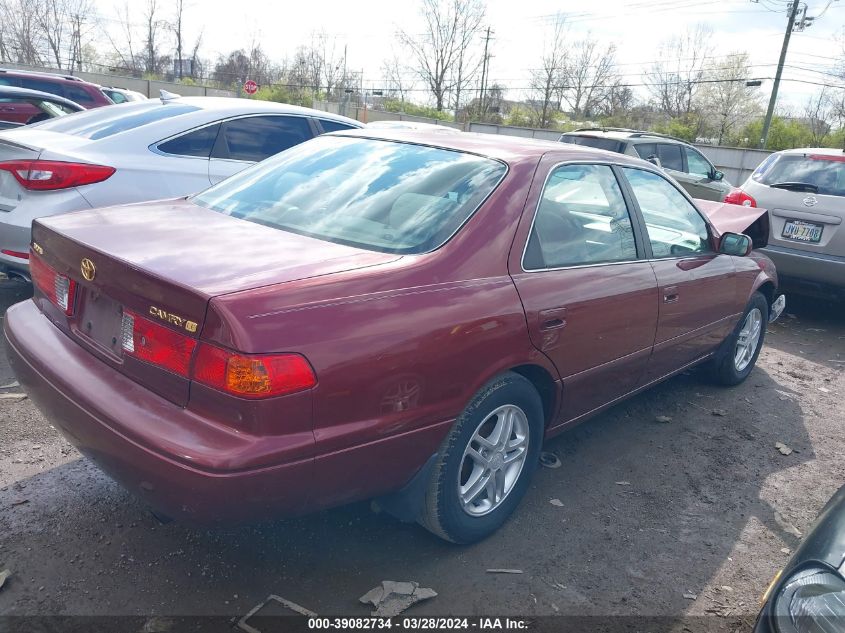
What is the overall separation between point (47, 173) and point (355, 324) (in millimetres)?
3543

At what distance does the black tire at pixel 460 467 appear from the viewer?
2.66m

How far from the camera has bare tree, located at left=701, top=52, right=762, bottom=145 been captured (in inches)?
1721

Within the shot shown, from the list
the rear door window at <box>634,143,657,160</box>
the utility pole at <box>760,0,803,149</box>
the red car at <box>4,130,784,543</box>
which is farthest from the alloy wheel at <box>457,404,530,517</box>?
the utility pole at <box>760,0,803,149</box>

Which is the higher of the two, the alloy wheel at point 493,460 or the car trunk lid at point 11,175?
the car trunk lid at point 11,175

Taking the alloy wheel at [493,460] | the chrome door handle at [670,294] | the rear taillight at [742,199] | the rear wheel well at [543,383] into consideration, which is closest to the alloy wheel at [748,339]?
the chrome door handle at [670,294]

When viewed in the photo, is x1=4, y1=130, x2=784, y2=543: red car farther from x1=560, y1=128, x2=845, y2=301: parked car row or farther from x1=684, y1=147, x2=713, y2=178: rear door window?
x1=684, y1=147, x2=713, y2=178: rear door window

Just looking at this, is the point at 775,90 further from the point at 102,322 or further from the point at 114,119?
the point at 102,322

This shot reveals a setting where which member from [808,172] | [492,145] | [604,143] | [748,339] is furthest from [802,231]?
[492,145]

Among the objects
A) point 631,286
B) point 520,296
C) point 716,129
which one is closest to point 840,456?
point 631,286

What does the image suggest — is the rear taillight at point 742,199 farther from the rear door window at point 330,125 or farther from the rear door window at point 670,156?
the rear door window at point 330,125

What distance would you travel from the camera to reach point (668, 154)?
1116 cm

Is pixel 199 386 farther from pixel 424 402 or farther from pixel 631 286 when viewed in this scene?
pixel 631 286

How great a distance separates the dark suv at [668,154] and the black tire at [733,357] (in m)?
5.27

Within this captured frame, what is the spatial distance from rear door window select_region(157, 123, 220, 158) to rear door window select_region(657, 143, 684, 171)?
7626mm
